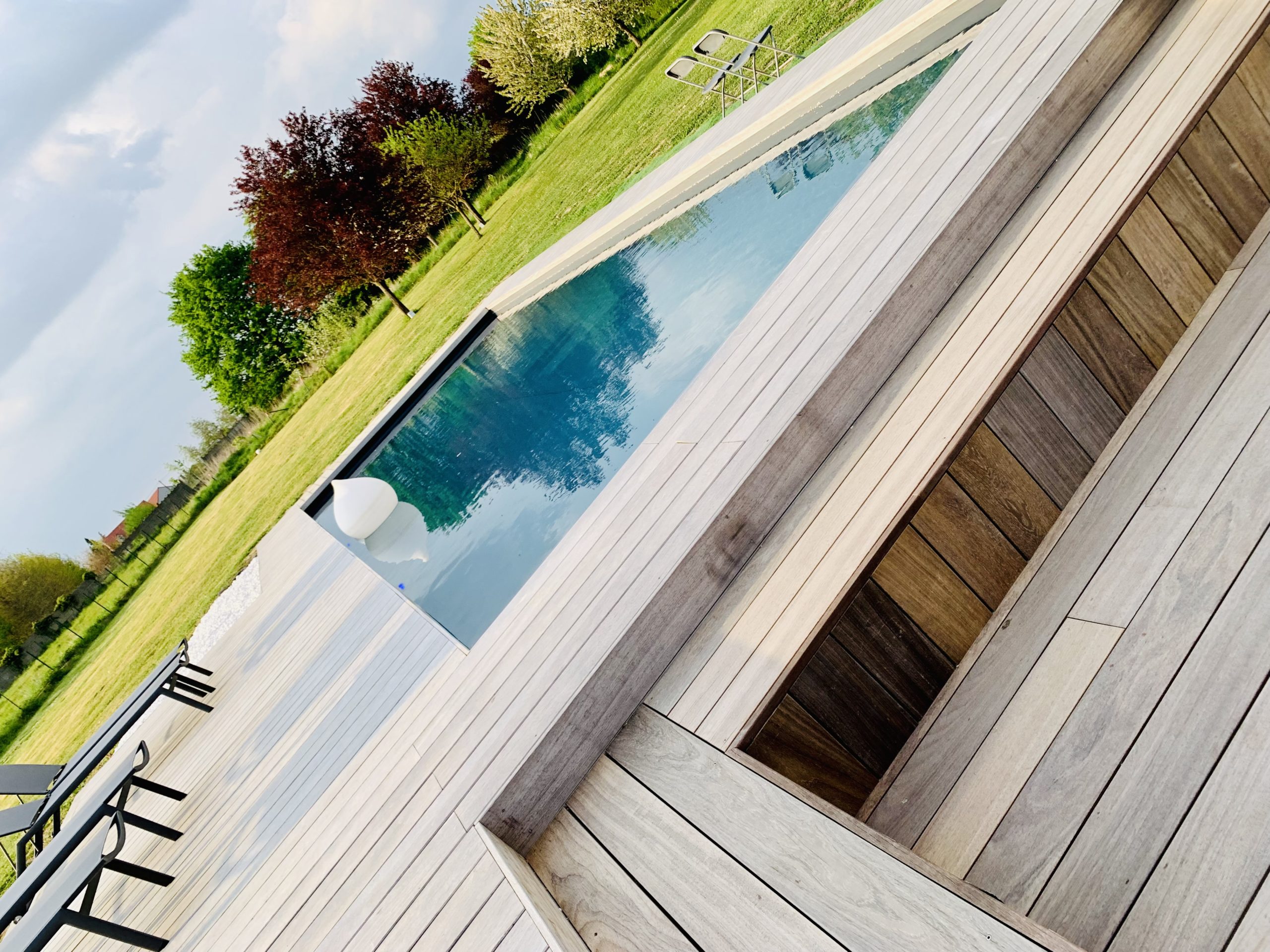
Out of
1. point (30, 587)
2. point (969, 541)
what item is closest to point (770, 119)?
point (969, 541)

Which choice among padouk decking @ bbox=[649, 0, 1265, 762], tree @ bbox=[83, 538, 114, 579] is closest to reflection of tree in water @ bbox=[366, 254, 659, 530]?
padouk decking @ bbox=[649, 0, 1265, 762]

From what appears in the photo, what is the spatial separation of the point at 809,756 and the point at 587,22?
64.6ft

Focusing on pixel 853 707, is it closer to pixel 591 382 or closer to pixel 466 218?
pixel 591 382

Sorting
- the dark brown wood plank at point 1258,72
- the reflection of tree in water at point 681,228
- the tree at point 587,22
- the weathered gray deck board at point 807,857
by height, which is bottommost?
the weathered gray deck board at point 807,857

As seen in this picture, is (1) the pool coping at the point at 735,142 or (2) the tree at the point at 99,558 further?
(2) the tree at the point at 99,558

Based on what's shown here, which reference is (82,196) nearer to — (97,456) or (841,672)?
(97,456)

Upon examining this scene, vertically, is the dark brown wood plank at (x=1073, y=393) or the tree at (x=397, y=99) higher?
the tree at (x=397, y=99)

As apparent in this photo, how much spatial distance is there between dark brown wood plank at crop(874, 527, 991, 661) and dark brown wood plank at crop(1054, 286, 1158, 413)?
2.13ft

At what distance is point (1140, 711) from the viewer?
1.35 m

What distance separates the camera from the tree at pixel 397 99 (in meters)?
19.9

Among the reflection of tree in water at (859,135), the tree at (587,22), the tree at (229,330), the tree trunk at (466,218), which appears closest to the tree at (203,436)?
the tree at (229,330)

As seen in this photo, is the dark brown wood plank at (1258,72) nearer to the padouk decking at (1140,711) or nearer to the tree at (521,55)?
the padouk decking at (1140,711)

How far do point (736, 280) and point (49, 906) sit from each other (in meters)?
4.42

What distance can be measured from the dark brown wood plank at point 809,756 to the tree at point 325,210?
16218 mm
